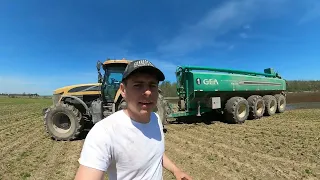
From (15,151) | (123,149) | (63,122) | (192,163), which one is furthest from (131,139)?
(63,122)

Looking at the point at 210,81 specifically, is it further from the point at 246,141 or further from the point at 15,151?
the point at 15,151

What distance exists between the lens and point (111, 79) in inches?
363

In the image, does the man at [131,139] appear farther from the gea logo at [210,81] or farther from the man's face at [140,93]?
the gea logo at [210,81]

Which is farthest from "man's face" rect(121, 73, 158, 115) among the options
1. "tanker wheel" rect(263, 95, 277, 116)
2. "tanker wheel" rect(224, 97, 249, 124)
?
"tanker wheel" rect(263, 95, 277, 116)

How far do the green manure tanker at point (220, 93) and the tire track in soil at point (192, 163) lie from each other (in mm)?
3762

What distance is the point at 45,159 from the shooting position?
6676 mm

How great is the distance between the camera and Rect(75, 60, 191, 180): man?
149 cm

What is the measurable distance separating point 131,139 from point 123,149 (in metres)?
0.08

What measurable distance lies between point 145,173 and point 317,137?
836 centimetres

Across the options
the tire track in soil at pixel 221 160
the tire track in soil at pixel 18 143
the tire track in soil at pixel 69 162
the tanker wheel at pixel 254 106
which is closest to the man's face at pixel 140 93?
the tire track in soil at pixel 221 160

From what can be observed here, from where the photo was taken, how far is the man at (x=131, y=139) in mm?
1489

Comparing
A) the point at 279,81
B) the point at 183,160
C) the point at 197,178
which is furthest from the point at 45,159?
the point at 279,81

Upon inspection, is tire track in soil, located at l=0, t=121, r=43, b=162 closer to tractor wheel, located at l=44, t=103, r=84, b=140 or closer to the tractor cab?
tractor wheel, located at l=44, t=103, r=84, b=140

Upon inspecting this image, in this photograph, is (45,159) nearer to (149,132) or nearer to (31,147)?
(31,147)
